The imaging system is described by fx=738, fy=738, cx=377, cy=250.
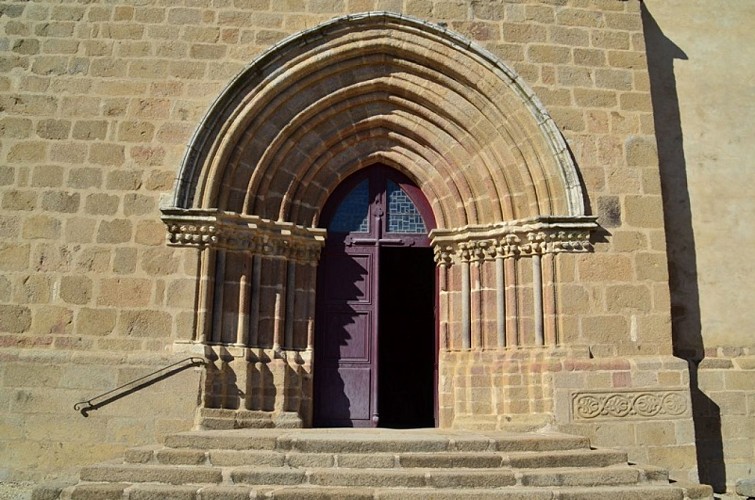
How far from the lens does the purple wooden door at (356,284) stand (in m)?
7.65

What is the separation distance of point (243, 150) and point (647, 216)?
13.4 ft

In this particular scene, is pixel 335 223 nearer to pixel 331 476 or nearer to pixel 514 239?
pixel 514 239

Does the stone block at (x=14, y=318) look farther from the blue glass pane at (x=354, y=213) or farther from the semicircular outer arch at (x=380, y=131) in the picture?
the blue glass pane at (x=354, y=213)

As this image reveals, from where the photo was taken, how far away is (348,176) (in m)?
8.08

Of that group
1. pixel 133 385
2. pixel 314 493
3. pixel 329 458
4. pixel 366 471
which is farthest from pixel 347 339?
pixel 314 493

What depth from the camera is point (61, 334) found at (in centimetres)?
675

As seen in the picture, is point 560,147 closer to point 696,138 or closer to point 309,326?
point 696,138

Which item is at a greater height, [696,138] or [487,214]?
[696,138]

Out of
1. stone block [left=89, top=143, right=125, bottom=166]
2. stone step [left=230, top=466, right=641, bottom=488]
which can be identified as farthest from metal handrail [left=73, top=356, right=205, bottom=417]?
stone block [left=89, top=143, right=125, bottom=166]

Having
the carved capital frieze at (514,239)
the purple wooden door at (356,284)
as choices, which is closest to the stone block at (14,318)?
the purple wooden door at (356,284)

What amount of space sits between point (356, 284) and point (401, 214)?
93cm

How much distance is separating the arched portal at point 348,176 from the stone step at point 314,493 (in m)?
1.90

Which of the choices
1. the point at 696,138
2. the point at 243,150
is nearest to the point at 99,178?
the point at 243,150

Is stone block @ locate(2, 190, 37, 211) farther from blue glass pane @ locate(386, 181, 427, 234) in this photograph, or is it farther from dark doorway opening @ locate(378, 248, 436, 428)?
dark doorway opening @ locate(378, 248, 436, 428)
